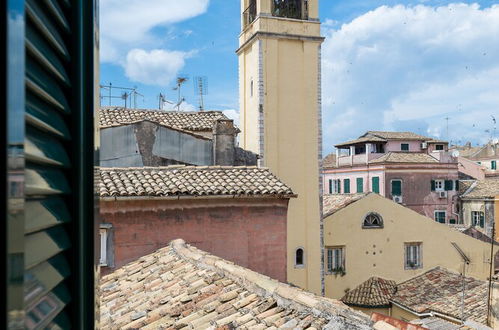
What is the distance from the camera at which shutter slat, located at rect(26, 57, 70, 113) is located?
33.6 inches

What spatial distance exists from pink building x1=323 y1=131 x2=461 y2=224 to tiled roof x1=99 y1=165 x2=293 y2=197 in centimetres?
2068

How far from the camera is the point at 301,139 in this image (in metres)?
17.5

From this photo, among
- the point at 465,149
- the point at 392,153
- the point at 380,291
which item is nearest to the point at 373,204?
the point at 380,291

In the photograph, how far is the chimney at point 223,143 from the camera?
48.0 feet

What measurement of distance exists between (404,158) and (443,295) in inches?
632

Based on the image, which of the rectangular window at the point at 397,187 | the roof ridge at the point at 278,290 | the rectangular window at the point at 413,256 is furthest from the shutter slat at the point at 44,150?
the rectangular window at the point at 397,187

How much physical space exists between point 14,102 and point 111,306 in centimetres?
548

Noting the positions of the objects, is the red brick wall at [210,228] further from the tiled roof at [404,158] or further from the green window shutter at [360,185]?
the green window shutter at [360,185]

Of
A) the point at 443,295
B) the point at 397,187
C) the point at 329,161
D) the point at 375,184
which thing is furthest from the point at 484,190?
the point at 443,295

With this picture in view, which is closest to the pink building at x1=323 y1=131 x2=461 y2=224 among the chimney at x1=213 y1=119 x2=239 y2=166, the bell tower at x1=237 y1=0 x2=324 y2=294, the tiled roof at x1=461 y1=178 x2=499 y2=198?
the tiled roof at x1=461 y1=178 x2=499 y2=198

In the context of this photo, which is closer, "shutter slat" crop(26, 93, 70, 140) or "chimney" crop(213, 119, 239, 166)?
"shutter slat" crop(26, 93, 70, 140)

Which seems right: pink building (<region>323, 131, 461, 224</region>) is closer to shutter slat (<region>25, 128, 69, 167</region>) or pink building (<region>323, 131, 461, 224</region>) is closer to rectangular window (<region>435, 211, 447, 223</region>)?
rectangular window (<region>435, 211, 447, 223</region>)

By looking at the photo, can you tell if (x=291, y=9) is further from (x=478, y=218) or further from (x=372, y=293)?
(x=478, y=218)

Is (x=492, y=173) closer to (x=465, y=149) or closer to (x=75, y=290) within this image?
(x=465, y=149)
